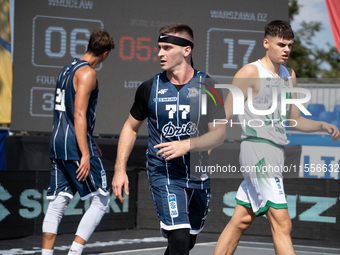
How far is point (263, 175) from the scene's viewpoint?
4.18 metres

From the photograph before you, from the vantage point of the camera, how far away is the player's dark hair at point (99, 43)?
507cm

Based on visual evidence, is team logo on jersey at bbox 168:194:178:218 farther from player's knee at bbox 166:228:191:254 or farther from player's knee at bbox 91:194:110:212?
player's knee at bbox 91:194:110:212

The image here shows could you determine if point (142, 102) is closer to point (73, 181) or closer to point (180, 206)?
point (180, 206)

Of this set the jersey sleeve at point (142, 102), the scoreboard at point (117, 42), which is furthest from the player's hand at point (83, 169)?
the scoreboard at point (117, 42)

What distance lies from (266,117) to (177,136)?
0.88 m

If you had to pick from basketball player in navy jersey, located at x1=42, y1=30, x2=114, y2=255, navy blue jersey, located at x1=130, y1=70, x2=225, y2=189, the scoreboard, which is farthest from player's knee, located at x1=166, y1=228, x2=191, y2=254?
the scoreboard

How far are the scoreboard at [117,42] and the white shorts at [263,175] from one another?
17.1 feet

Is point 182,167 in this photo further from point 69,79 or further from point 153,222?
point 153,222

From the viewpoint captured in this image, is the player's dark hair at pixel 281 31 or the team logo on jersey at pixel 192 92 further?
the player's dark hair at pixel 281 31

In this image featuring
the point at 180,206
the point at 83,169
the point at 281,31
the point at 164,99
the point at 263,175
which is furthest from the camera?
the point at 83,169

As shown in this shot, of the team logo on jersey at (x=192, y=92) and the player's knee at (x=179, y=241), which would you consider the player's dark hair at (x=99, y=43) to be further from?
the player's knee at (x=179, y=241)

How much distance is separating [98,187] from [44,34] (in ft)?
16.8

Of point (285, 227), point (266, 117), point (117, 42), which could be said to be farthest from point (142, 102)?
point (117, 42)

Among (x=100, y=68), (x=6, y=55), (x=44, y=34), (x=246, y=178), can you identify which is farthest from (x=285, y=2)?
(x=246, y=178)
